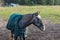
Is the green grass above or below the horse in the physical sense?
below

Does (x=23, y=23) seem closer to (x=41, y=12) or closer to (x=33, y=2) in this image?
(x=41, y=12)

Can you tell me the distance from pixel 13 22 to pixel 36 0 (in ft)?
68.0

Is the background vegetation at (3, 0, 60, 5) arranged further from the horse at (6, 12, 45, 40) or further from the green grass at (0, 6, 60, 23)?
the horse at (6, 12, 45, 40)

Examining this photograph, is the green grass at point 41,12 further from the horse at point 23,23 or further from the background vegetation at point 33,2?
the background vegetation at point 33,2

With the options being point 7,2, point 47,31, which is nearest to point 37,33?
point 47,31

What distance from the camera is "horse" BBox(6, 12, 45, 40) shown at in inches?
281

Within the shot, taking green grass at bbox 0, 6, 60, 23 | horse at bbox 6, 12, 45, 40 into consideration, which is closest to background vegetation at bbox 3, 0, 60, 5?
green grass at bbox 0, 6, 60, 23

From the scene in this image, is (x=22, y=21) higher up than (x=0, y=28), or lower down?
higher up

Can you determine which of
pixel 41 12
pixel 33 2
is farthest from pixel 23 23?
pixel 33 2

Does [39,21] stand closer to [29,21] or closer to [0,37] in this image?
[29,21]

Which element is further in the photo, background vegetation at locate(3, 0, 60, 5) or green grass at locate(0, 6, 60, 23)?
background vegetation at locate(3, 0, 60, 5)

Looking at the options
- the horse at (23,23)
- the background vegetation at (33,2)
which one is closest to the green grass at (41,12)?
the horse at (23,23)

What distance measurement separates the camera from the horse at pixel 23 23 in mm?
7141

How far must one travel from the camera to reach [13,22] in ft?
25.0
